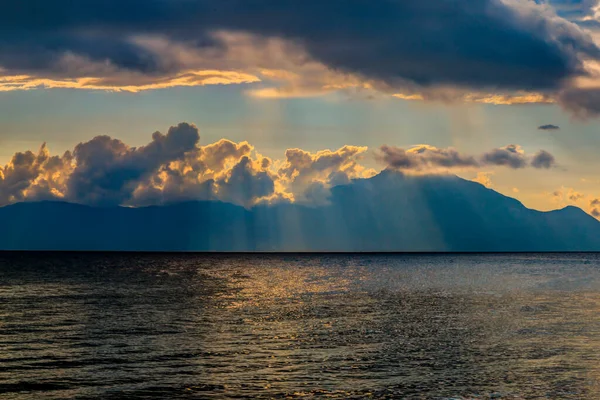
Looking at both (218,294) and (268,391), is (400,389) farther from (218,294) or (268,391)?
(218,294)

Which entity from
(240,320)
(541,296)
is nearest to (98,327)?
(240,320)

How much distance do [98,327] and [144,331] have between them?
551cm

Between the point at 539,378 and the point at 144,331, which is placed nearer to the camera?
the point at 539,378

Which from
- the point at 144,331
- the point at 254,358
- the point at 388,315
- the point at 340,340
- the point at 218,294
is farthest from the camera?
the point at 218,294

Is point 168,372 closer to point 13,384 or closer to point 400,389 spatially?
point 13,384

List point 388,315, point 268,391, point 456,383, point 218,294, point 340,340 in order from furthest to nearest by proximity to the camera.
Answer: point 218,294 < point 388,315 < point 340,340 < point 456,383 < point 268,391

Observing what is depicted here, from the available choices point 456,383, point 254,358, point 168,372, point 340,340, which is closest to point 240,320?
point 340,340

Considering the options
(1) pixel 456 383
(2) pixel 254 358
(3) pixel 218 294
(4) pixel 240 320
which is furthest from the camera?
(3) pixel 218 294

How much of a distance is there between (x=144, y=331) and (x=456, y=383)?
31442 mm

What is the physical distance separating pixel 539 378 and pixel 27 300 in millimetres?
74590

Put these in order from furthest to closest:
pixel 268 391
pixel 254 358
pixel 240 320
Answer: pixel 240 320, pixel 254 358, pixel 268 391

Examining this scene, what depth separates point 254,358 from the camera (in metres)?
50.3

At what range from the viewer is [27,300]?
323 ft

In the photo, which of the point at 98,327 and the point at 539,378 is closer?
the point at 539,378
